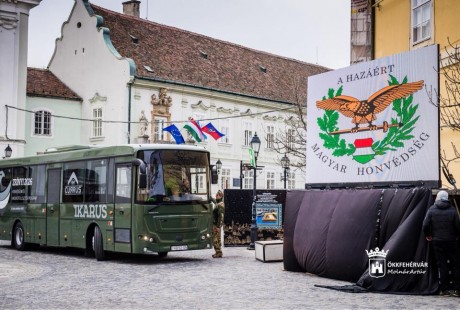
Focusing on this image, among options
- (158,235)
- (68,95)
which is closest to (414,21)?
(158,235)

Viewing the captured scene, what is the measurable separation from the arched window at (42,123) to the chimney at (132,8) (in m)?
12.9

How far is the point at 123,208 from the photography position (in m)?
20.0

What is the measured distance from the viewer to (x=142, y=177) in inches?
756

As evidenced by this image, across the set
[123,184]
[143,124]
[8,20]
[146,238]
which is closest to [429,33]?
[123,184]

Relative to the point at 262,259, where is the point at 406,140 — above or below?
above

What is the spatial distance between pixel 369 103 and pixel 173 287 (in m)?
5.24

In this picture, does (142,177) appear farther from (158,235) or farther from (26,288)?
(26,288)

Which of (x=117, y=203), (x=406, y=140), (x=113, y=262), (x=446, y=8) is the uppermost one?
(x=446, y=8)

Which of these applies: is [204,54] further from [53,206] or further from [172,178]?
[172,178]

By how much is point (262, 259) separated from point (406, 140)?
678cm

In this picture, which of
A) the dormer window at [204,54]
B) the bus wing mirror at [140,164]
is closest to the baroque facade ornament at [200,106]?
the dormer window at [204,54]

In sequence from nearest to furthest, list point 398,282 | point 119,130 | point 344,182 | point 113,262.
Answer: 1. point 398,282
2. point 344,182
3. point 113,262
4. point 119,130

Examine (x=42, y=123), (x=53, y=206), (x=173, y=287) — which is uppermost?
(x=42, y=123)

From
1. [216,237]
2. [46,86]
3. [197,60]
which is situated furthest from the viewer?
[197,60]
